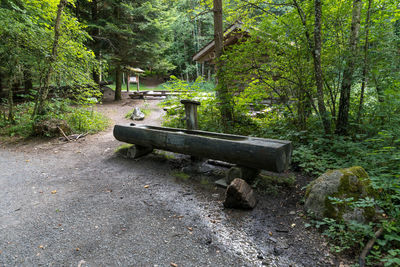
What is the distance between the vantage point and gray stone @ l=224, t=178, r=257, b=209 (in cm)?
304

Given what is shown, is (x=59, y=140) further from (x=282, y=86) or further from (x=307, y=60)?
(x=307, y=60)

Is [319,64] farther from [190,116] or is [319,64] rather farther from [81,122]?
[81,122]

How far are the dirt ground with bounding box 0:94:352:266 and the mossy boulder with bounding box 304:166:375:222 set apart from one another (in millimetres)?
295

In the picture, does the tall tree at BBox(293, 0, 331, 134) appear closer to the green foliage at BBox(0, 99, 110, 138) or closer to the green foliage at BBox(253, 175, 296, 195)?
the green foliage at BBox(253, 175, 296, 195)

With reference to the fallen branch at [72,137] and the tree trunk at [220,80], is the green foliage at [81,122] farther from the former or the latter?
the tree trunk at [220,80]

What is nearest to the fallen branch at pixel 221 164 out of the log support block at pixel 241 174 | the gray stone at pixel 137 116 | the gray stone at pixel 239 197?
the log support block at pixel 241 174

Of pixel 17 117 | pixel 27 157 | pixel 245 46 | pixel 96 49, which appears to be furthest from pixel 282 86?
pixel 96 49

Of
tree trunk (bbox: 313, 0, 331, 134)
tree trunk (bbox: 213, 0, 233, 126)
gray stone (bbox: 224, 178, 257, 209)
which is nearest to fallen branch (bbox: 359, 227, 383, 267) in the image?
gray stone (bbox: 224, 178, 257, 209)

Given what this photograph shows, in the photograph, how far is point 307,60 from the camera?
4488mm

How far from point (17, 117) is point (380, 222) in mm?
10839

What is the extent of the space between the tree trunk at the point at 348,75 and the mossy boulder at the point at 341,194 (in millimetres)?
2045

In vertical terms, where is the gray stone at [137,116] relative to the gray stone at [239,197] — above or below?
above

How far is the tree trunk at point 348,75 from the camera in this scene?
394 centimetres

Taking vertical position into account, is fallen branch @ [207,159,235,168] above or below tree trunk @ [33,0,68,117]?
below
